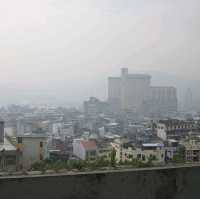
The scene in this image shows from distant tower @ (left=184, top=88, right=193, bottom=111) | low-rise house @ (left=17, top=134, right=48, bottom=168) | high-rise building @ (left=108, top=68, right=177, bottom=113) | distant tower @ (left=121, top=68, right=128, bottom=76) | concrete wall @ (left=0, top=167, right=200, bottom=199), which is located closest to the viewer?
concrete wall @ (left=0, top=167, right=200, bottom=199)

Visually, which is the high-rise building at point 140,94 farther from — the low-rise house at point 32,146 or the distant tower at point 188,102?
the low-rise house at point 32,146

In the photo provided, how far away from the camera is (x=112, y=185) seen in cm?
129

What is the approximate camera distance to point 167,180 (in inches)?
54.7

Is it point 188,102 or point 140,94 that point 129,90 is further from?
point 188,102

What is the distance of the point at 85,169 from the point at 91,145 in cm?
1211

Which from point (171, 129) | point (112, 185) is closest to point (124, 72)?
point (171, 129)

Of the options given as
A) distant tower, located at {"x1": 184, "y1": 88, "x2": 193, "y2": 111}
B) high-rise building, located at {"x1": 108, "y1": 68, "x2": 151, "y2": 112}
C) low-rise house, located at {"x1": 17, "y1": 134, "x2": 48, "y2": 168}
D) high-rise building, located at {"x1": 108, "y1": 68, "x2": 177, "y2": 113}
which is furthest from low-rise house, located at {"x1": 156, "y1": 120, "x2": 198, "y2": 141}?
high-rise building, located at {"x1": 108, "y1": 68, "x2": 151, "y2": 112}

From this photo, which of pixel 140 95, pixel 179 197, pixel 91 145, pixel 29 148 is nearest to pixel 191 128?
pixel 91 145

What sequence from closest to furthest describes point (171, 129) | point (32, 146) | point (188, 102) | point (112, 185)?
point (112, 185), point (32, 146), point (171, 129), point (188, 102)

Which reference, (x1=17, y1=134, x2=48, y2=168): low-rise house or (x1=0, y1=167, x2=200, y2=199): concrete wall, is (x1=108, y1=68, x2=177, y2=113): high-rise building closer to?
(x1=17, y1=134, x2=48, y2=168): low-rise house

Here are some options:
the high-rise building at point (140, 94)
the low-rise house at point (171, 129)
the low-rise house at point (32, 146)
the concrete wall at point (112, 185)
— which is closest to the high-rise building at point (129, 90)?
the high-rise building at point (140, 94)

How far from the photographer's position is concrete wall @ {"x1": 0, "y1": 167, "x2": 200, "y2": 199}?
1.18 meters

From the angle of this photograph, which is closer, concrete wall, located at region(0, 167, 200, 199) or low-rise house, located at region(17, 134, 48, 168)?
concrete wall, located at region(0, 167, 200, 199)

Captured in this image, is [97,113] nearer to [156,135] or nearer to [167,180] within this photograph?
[156,135]
